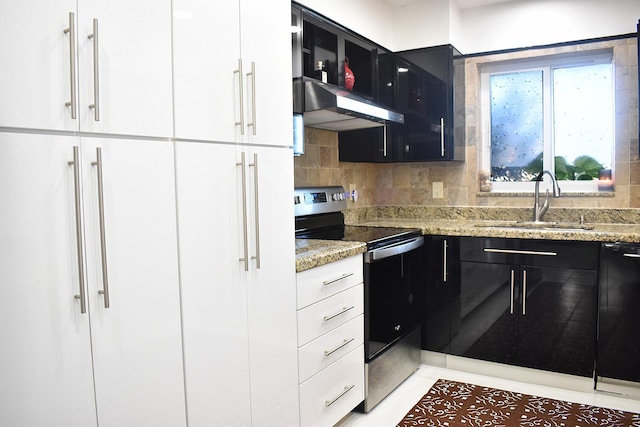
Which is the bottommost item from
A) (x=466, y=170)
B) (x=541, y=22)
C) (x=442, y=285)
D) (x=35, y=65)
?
(x=442, y=285)

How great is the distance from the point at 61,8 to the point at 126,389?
3.10 feet

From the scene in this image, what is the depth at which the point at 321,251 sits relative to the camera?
217 cm

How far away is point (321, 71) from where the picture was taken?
2.63m

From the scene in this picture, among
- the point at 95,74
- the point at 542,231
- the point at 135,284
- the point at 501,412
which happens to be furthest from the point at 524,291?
the point at 95,74

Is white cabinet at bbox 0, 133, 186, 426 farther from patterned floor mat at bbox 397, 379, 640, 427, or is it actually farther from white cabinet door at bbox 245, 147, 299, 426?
patterned floor mat at bbox 397, 379, 640, 427

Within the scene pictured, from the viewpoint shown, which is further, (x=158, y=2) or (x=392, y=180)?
(x=392, y=180)

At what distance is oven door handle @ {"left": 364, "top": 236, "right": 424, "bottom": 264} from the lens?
7.97ft

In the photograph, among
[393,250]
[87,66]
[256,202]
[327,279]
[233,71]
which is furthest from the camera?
[393,250]

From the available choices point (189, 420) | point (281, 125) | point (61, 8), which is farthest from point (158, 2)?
point (189, 420)

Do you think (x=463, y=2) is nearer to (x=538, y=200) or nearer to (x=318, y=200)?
(x=538, y=200)

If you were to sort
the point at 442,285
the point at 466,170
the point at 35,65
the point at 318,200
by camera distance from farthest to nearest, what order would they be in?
the point at 466,170 < the point at 442,285 < the point at 318,200 < the point at 35,65

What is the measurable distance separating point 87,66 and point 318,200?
186cm

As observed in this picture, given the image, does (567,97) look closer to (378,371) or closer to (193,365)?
(378,371)

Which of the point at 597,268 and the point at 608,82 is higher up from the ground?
the point at 608,82
